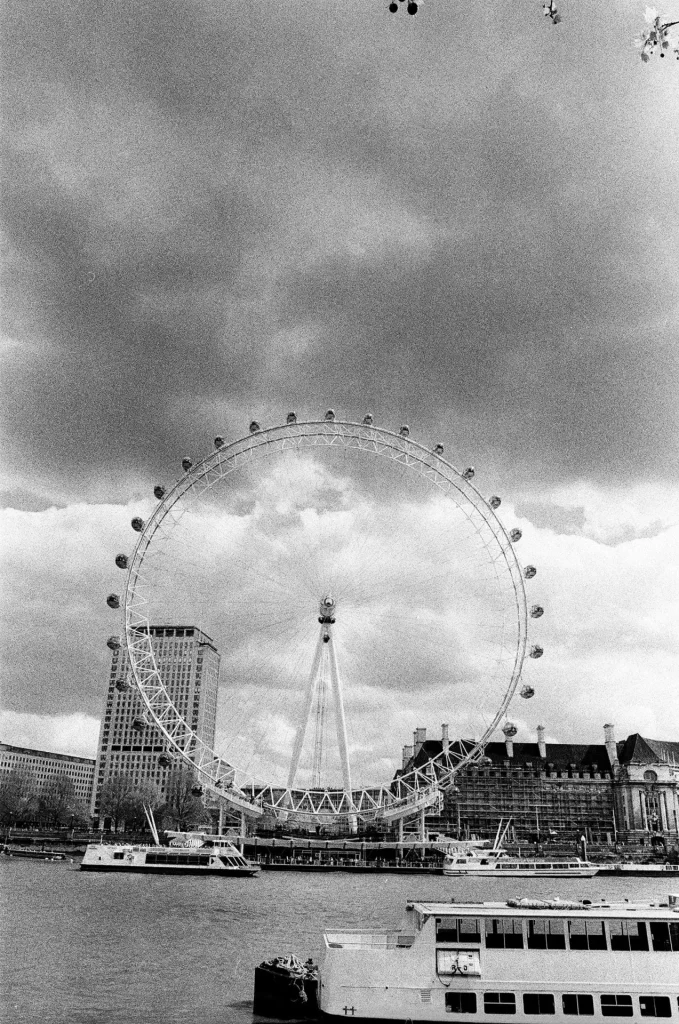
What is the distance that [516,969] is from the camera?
21938 mm

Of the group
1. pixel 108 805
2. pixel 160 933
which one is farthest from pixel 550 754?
pixel 160 933

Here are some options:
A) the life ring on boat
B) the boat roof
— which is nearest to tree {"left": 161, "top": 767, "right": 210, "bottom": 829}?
the life ring on boat

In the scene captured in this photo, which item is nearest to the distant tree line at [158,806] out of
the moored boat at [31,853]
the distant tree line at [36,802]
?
the distant tree line at [36,802]

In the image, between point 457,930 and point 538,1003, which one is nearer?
point 538,1003

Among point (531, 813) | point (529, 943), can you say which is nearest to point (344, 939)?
point (529, 943)

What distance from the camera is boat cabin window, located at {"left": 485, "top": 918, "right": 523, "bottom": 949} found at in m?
22.2

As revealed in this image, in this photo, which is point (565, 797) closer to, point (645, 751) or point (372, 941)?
point (645, 751)

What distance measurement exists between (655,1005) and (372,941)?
6794 millimetres

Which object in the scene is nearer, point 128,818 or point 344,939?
point 344,939

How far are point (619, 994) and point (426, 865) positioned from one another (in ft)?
290

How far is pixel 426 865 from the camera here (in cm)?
10512

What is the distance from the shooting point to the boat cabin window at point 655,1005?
21531 millimetres

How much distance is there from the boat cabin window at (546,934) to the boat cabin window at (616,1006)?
1.45 m

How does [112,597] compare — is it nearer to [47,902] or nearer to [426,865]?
[47,902]
